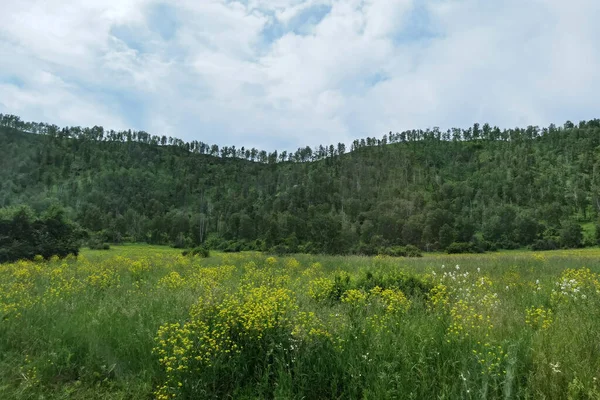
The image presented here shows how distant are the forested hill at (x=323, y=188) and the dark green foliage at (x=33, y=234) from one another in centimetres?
3225

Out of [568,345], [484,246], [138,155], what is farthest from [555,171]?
[138,155]

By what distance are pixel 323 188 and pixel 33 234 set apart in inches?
3838

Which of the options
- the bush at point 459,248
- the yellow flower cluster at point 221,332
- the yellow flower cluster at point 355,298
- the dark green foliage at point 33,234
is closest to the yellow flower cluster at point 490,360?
the yellow flower cluster at point 221,332

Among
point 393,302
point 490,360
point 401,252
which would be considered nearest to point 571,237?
point 401,252

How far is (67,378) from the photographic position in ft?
15.3

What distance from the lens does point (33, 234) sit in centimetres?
2819

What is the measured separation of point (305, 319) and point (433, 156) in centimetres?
15178

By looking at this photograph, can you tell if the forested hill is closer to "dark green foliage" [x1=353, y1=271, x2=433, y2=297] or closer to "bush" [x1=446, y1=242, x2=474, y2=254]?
"bush" [x1=446, y1=242, x2=474, y2=254]

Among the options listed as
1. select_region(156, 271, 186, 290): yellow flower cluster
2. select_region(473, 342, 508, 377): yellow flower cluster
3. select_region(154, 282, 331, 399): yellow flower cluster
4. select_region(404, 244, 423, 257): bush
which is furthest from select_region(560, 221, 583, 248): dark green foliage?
select_region(154, 282, 331, 399): yellow flower cluster

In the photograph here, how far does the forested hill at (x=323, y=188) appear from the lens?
251 ft

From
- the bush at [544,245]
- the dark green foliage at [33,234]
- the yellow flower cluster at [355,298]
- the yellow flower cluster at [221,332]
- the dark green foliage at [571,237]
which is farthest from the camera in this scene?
the bush at [544,245]

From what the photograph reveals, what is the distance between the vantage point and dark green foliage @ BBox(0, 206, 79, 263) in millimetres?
26594

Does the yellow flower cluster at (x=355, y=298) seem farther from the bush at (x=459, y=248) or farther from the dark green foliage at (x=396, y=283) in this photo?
the bush at (x=459, y=248)

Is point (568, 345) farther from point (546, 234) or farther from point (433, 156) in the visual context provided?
point (433, 156)
